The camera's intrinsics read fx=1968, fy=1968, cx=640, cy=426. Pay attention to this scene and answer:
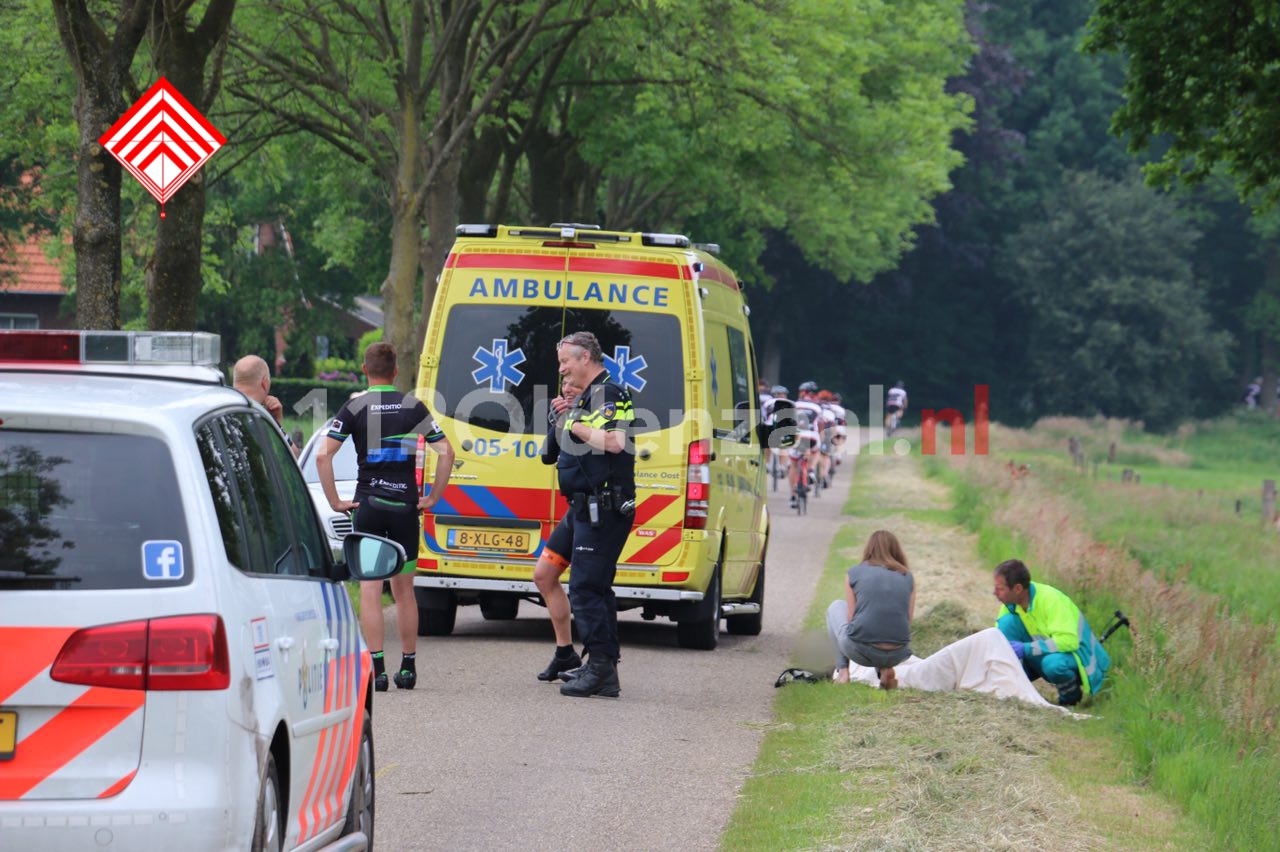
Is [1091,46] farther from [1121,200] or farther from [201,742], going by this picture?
[1121,200]

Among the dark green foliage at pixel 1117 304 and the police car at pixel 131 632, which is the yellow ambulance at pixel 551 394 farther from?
the dark green foliage at pixel 1117 304

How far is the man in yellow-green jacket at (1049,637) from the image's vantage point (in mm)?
11797

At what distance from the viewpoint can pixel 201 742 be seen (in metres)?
4.48

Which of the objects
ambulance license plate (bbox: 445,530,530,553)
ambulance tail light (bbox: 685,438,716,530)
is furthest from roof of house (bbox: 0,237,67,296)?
ambulance tail light (bbox: 685,438,716,530)

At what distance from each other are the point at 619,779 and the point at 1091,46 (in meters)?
9.19

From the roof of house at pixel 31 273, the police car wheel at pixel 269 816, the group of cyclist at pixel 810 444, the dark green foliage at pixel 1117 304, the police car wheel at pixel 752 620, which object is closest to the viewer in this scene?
the police car wheel at pixel 269 816

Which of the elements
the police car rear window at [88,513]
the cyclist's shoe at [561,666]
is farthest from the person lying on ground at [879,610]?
the police car rear window at [88,513]

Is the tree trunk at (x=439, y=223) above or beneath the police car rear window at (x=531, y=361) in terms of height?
above

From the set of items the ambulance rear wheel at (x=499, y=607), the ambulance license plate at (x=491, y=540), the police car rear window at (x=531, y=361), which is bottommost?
the ambulance rear wheel at (x=499, y=607)

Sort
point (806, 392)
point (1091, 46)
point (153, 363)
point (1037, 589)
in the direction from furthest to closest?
point (806, 392)
point (1091, 46)
point (1037, 589)
point (153, 363)

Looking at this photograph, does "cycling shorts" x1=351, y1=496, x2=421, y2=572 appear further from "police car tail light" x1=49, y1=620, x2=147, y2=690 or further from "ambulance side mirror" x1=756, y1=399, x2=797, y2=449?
"police car tail light" x1=49, y1=620, x2=147, y2=690

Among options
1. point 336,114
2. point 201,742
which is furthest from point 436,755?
point 336,114

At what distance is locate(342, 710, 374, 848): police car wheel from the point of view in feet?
20.9

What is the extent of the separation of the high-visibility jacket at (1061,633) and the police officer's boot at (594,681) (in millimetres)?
2583
